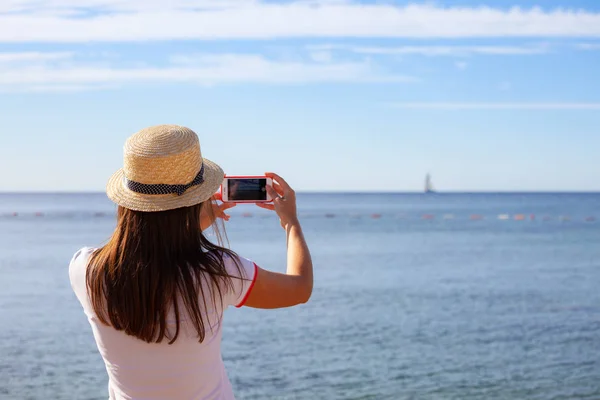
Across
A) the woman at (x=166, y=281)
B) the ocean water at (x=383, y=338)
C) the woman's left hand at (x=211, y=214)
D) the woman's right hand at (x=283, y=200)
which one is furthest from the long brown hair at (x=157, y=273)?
the ocean water at (x=383, y=338)

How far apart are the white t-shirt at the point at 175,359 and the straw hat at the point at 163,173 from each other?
0.20 metres

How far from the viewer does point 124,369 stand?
2188mm

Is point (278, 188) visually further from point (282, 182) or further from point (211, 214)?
point (211, 214)

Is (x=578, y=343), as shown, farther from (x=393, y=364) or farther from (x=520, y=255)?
(x=520, y=255)

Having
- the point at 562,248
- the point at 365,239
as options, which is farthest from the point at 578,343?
the point at 365,239

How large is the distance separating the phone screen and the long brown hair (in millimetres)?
441

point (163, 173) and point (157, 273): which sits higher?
point (163, 173)

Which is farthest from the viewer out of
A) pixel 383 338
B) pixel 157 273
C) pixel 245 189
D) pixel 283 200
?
pixel 383 338

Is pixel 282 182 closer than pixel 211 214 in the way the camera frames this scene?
No

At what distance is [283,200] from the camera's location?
2484 millimetres

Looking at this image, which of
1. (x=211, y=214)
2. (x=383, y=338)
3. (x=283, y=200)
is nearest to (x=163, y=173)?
(x=211, y=214)

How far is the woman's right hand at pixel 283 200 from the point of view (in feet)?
7.91

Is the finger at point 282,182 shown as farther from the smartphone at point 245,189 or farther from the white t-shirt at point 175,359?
the white t-shirt at point 175,359

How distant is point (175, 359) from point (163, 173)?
0.49 meters
